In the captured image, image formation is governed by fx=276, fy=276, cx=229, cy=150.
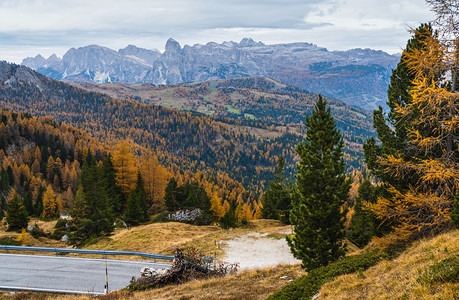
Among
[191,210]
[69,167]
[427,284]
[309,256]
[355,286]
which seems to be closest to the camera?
[427,284]

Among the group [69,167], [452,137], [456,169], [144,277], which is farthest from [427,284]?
[69,167]

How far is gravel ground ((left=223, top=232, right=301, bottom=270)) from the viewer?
27678 mm

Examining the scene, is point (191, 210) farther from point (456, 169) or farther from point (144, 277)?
point (456, 169)

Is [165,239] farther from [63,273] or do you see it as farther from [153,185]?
[153,185]

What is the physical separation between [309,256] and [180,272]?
8.95 meters

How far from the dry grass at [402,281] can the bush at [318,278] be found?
0.57 meters

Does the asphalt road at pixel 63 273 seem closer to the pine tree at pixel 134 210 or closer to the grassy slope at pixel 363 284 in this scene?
the grassy slope at pixel 363 284

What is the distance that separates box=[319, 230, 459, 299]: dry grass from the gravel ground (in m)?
14.4

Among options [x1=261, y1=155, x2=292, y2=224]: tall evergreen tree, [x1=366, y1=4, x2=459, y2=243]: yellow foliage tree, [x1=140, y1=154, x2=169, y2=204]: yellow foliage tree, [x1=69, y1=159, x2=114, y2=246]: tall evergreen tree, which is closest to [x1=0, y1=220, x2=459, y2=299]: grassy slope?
[x1=366, y1=4, x2=459, y2=243]: yellow foliage tree

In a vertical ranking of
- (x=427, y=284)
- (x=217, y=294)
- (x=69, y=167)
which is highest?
(x=427, y=284)

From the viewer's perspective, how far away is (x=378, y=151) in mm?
19484

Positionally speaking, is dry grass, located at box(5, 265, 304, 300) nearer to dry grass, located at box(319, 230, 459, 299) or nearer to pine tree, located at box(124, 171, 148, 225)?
dry grass, located at box(319, 230, 459, 299)

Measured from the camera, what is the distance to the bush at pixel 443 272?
803 centimetres

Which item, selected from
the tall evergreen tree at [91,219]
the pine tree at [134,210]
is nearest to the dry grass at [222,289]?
the tall evergreen tree at [91,219]
